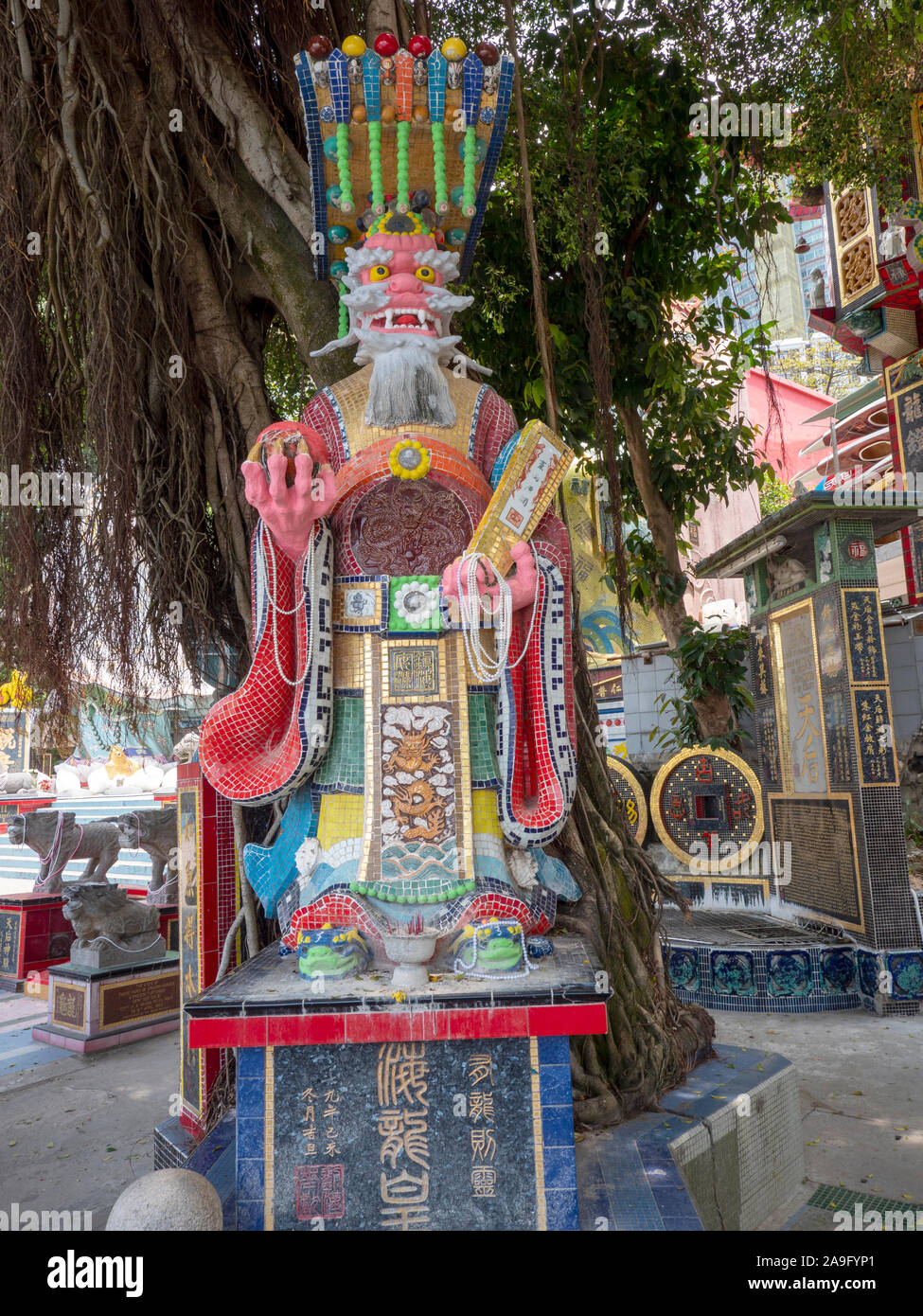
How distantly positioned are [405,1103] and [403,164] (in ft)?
9.50

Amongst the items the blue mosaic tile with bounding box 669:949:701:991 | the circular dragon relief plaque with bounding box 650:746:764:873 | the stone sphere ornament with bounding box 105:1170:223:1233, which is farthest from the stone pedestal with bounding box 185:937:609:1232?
the circular dragon relief plaque with bounding box 650:746:764:873

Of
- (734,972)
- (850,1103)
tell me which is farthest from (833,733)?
(850,1103)

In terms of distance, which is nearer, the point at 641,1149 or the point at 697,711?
the point at 641,1149

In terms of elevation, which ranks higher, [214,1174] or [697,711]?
[697,711]

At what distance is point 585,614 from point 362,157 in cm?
978

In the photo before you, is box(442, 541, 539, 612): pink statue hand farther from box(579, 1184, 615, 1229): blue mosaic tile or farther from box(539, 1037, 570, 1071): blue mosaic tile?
box(579, 1184, 615, 1229): blue mosaic tile

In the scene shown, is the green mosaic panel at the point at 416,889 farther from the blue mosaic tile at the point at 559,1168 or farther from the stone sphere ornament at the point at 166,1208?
the stone sphere ornament at the point at 166,1208

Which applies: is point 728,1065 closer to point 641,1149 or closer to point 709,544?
point 641,1149

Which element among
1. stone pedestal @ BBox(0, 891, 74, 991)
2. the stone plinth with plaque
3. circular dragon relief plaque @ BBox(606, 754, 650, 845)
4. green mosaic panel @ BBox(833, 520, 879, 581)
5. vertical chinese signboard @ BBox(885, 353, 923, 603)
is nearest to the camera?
the stone plinth with plaque

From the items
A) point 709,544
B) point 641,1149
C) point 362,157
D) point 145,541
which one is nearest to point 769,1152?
point 641,1149

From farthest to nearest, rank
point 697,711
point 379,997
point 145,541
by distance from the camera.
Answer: point 697,711, point 145,541, point 379,997

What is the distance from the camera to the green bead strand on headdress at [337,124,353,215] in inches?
109

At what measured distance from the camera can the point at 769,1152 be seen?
318 centimetres

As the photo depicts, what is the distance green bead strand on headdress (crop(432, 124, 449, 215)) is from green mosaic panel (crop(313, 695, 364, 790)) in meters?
1.74
